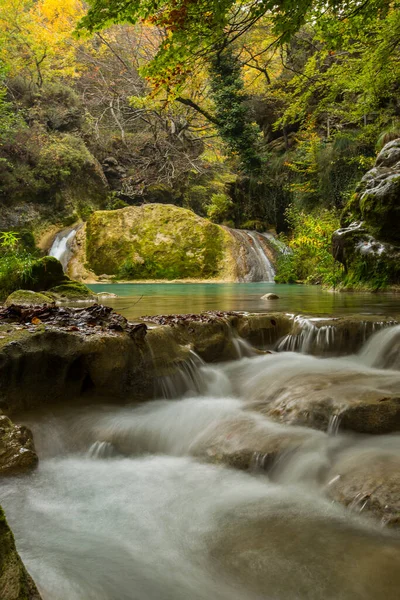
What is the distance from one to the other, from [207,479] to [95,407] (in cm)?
136

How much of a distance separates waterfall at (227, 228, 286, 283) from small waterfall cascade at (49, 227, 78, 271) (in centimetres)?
737

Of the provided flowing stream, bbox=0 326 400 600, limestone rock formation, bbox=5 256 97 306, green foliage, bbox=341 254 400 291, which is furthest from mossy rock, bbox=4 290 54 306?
green foliage, bbox=341 254 400 291

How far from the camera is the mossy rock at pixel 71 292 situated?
8.80m

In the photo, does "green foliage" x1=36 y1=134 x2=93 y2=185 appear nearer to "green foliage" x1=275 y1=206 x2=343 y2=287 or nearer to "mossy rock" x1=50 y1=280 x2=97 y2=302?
"green foliage" x1=275 y1=206 x2=343 y2=287

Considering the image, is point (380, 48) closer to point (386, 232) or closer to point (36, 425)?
point (386, 232)

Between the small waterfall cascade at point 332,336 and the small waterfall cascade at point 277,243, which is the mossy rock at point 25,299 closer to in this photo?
the small waterfall cascade at point 332,336

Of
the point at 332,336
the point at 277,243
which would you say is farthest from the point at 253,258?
the point at 332,336

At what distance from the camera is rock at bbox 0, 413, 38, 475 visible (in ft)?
9.37

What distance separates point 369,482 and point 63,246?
19.0 m

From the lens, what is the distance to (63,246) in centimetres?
1959

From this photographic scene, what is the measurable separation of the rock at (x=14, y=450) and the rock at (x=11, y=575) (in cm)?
177

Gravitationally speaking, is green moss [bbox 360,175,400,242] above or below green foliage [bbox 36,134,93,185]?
below

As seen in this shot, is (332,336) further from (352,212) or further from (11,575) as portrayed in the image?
(352,212)

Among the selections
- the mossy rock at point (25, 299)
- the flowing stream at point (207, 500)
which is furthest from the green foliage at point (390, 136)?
the mossy rock at point (25, 299)
